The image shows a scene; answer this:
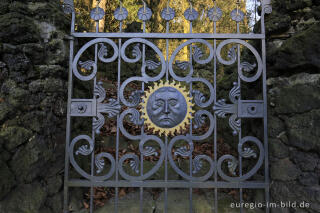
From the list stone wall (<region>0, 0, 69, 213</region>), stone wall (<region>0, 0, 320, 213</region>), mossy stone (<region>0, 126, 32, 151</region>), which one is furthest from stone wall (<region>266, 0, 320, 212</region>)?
mossy stone (<region>0, 126, 32, 151</region>)

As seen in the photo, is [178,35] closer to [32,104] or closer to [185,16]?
[185,16]

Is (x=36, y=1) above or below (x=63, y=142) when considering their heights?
above

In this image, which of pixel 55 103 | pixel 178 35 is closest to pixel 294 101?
pixel 178 35

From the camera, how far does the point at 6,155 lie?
1.60m

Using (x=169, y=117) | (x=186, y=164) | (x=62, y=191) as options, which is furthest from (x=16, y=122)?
(x=186, y=164)

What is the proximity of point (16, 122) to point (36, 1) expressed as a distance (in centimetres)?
112

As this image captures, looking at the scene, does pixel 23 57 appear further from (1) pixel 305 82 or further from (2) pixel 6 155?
(1) pixel 305 82

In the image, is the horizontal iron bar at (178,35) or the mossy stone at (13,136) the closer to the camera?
the mossy stone at (13,136)

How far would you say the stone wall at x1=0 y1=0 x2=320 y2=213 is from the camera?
1688 mm

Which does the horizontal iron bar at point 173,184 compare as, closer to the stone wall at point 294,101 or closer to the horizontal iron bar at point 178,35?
the stone wall at point 294,101

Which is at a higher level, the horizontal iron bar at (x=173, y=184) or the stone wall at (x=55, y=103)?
the stone wall at (x=55, y=103)

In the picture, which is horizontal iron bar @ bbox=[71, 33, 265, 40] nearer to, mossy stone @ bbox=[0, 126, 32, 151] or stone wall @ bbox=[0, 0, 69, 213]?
stone wall @ bbox=[0, 0, 69, 213]

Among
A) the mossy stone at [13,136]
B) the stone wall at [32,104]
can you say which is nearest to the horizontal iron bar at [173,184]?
the stone wall at [32,104]

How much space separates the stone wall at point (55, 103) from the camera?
1.69 m
